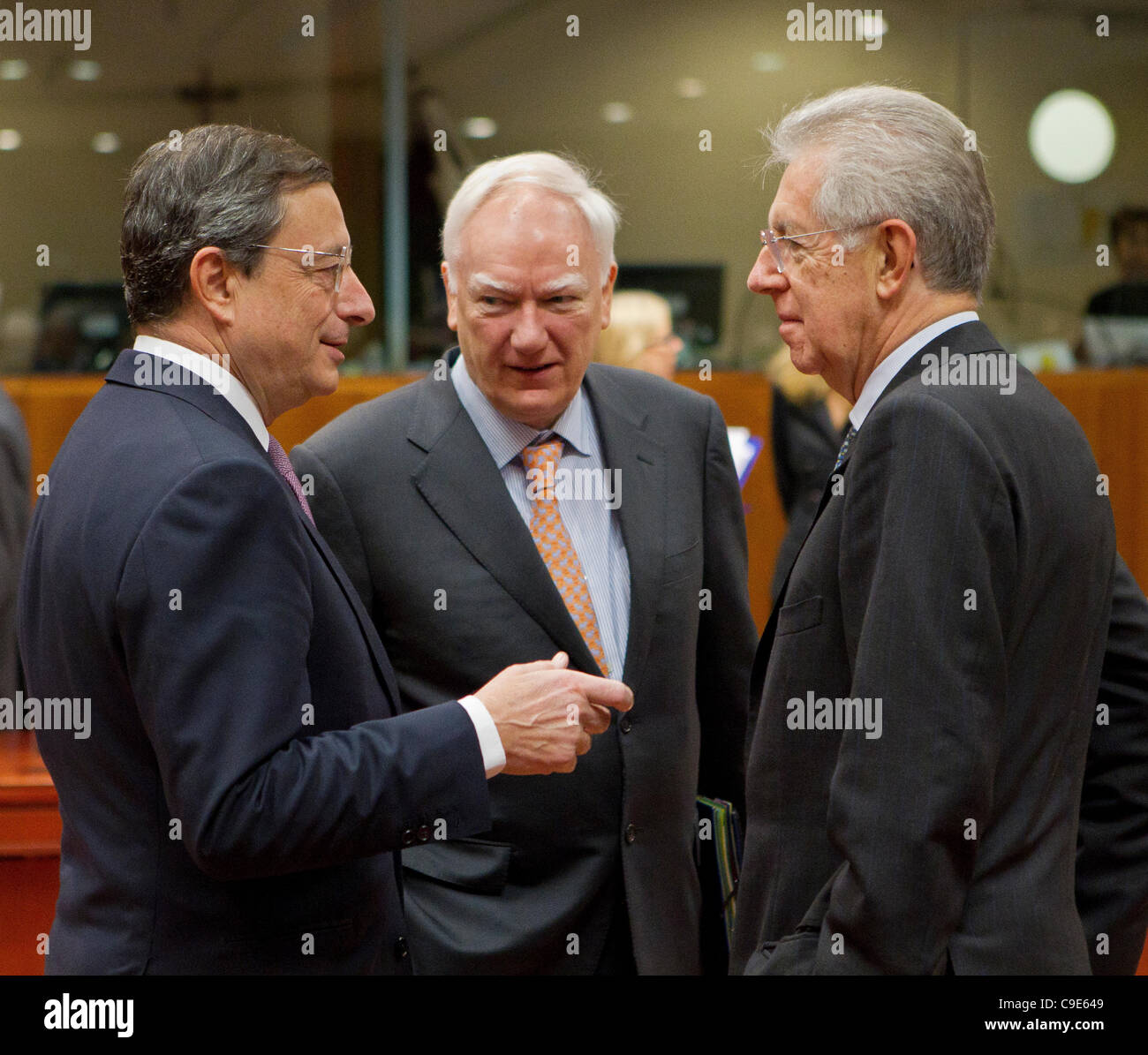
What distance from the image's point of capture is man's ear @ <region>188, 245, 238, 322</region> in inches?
61.4

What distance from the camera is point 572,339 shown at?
2221mm

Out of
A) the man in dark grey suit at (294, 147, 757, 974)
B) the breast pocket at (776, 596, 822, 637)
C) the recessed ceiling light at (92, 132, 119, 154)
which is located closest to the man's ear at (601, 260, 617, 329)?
the man in dark grey suit at (294, 147, 757, 974)

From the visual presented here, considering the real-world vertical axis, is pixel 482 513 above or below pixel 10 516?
above

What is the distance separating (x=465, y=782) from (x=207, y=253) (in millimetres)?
687

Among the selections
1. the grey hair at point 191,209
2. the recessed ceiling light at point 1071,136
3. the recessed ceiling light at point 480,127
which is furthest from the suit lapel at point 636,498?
the recessed ceiling light at point 1071,136

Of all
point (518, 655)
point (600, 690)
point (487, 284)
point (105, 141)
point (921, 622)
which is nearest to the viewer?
point (921, 622)

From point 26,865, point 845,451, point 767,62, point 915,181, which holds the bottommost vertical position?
point 26,865

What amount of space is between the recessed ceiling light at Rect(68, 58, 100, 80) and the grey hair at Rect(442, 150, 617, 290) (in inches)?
277

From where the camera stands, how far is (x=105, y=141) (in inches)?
330

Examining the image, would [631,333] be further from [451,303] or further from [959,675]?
[959,675]

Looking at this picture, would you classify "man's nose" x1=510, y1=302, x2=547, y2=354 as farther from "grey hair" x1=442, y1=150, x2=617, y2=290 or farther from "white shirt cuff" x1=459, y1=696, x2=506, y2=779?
"white shirt cuff" x1=459, y1=696, x2=506, y2=779

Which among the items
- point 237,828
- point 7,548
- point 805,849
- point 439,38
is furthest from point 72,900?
point 439,38

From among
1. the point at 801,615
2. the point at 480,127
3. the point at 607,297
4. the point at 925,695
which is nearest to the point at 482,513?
the point at 607,297

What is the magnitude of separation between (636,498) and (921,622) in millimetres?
963
